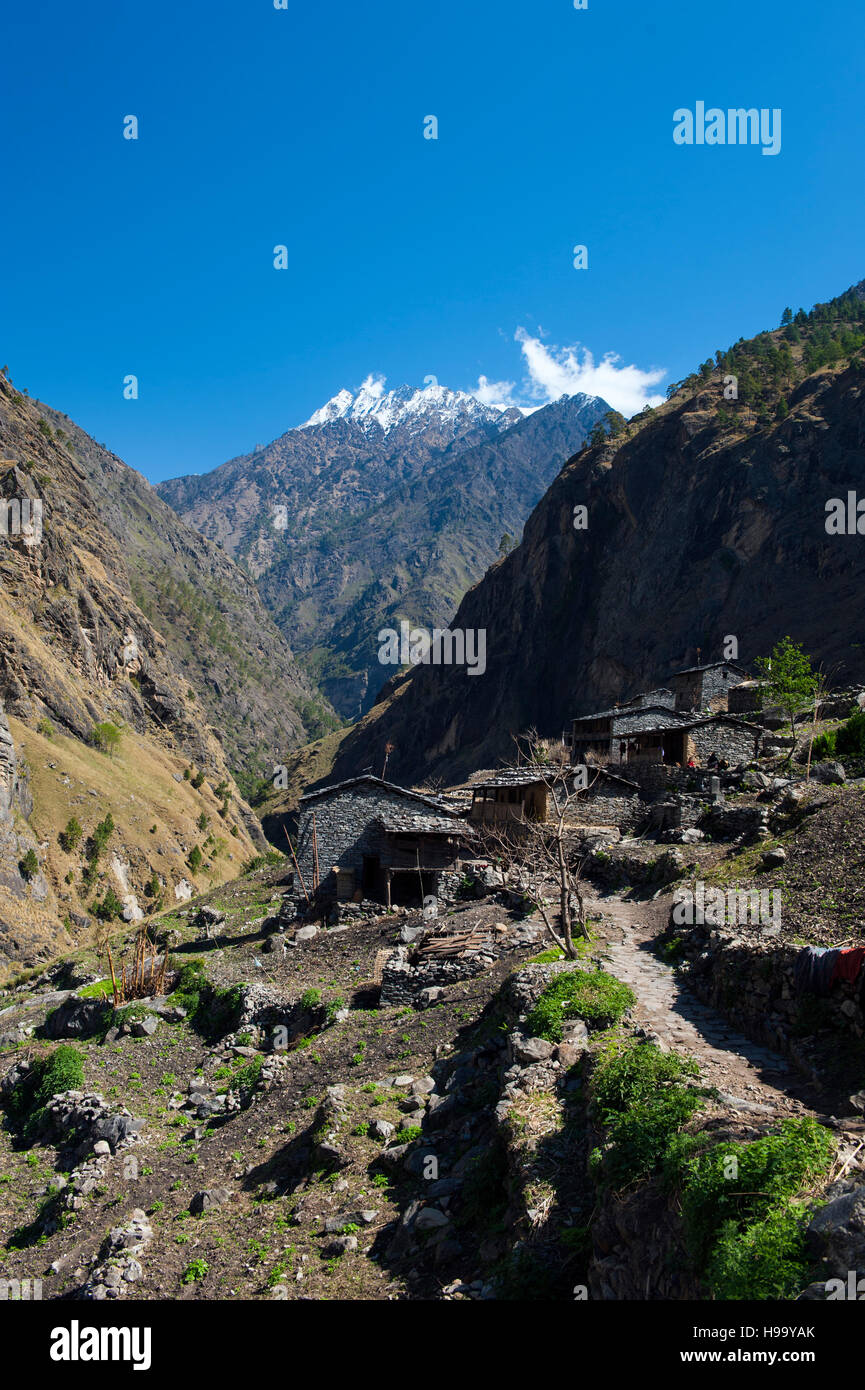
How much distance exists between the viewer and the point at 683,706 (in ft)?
198

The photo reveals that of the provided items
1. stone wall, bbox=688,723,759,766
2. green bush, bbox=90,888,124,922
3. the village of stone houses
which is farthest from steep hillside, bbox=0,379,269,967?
stone wall, bbox=688,723,759,766

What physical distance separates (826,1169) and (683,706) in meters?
55.6

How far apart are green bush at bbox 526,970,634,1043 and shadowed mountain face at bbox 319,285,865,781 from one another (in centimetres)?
5928

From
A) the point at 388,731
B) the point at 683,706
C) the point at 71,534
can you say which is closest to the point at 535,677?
the point at 388,731

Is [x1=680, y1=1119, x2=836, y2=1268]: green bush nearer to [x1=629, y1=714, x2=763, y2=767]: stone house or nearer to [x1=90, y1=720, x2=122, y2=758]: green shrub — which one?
[x1=629, y1=714, x2=763, y2=767]: stone house

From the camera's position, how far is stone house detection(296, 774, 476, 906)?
1334 inches

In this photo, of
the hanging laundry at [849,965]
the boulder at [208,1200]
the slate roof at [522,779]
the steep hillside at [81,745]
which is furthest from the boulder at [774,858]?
the steep hillside at [81,745]

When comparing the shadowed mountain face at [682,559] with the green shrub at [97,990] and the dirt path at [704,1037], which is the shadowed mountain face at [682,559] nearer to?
the dirt path at [704,1037]

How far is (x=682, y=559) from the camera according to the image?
104 metres

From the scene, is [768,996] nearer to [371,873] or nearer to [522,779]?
[371,873]

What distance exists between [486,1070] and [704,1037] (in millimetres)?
4779
